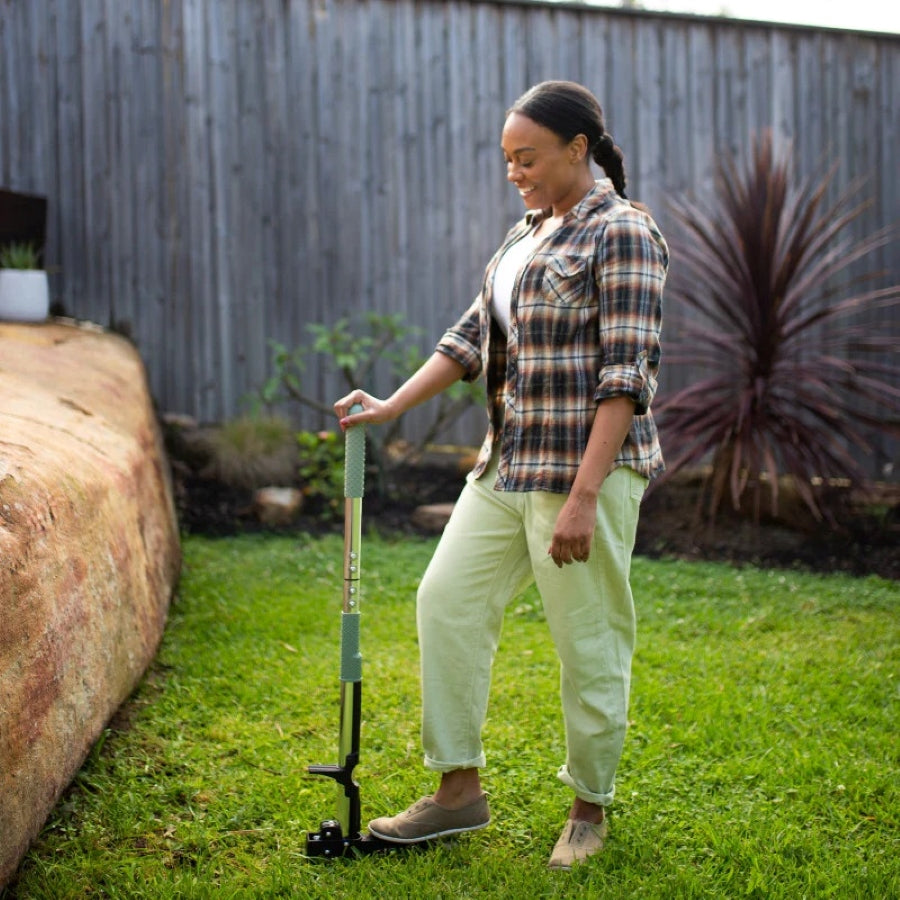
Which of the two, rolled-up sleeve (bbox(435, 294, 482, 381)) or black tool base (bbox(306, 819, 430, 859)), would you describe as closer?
black tool base (bbox(306, 819, 430, 859))

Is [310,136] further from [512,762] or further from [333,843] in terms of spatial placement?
[333,843]

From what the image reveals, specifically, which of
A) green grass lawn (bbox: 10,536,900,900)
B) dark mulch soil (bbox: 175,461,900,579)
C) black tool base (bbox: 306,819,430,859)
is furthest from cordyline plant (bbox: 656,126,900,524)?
black tool base (bbox: 306,819,430,859)

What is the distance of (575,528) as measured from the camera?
83.7 inches

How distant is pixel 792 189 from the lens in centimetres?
654

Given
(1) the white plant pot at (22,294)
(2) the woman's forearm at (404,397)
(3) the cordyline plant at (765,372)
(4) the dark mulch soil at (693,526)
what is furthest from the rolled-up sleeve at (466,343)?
(1) the white plant pot at (22,294)

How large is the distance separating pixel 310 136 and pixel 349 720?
15.5 ft

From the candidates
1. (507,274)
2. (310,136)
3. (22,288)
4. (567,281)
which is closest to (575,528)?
(567,281)

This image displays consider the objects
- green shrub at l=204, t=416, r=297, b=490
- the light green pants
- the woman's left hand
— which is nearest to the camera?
the woman's left hand

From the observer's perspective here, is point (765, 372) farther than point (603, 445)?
Yes

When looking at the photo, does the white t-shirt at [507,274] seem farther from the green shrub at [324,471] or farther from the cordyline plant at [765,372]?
the green shrub at [324,471]

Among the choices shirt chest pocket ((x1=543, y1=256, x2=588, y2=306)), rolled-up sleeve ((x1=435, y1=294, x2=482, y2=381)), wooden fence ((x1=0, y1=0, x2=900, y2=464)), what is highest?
wooden fence ((x1=0, y1=0, x2=900, y2=464))

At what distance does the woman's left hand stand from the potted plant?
166 inches

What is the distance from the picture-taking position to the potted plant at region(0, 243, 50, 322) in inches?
214

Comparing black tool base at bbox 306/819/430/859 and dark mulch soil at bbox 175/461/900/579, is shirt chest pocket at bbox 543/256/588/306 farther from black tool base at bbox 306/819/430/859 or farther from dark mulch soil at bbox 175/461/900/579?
dark mulch soil at bbox 175/461/900/579
